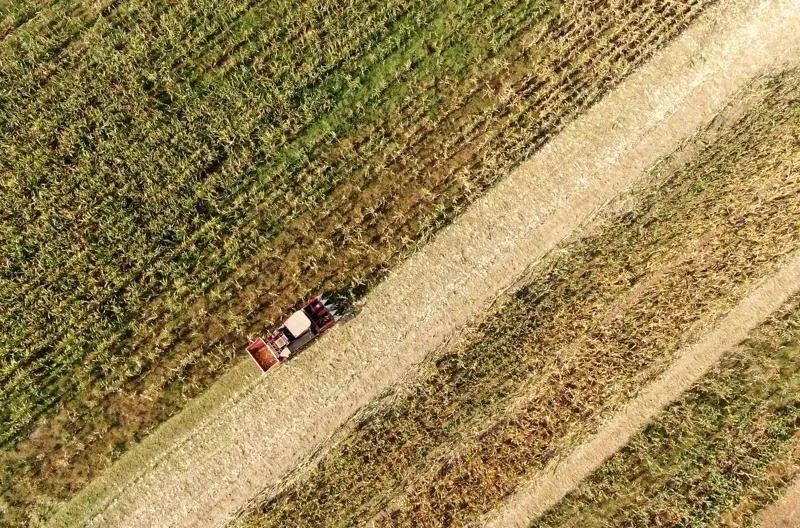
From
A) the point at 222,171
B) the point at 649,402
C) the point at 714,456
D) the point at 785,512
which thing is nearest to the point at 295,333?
the point at 222,171

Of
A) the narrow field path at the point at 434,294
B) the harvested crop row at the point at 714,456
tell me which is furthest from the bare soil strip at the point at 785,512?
the narrow field path at the point at 434,294

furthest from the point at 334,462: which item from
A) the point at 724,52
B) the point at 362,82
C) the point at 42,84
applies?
the point at 724,52

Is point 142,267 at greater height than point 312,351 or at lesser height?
greater

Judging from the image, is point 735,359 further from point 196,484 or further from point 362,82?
point 196,484

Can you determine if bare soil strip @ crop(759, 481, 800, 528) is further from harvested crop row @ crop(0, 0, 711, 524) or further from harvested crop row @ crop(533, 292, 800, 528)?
harvested crop row @ crop(0, 0, 711, 524)

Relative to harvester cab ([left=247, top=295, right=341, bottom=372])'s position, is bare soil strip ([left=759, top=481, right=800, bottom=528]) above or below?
below

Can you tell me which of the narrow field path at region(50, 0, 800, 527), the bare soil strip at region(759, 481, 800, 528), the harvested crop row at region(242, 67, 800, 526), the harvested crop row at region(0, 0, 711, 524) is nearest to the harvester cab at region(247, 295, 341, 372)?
the narrow field path at region(50, 0, 800, 527)

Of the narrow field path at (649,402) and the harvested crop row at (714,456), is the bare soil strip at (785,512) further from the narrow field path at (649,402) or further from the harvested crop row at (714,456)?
the narrow field path at (649,402)
